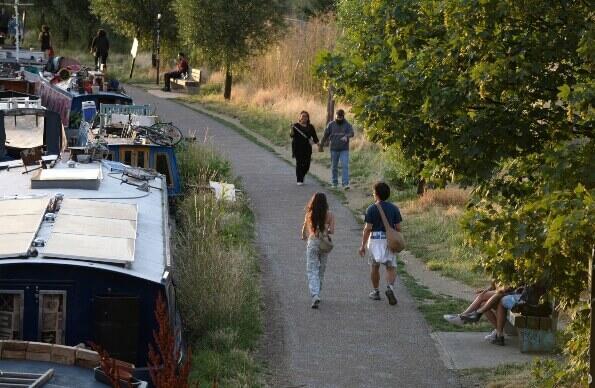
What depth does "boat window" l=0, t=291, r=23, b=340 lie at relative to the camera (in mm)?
10375

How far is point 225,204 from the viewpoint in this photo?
20.3 m

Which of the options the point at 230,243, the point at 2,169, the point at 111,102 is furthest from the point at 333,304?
the point at 111,102

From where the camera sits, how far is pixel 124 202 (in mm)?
13320

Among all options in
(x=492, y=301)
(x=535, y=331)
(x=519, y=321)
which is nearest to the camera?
(x=519, y=321)

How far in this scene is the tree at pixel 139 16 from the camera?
4947 cm

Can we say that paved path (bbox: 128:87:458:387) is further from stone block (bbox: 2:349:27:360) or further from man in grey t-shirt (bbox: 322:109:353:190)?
stone block (bbox: 2:349:27:360)

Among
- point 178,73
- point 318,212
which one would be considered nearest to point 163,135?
point 318,212

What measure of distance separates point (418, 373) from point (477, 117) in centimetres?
386

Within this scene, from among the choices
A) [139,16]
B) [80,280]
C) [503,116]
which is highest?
[503,116]

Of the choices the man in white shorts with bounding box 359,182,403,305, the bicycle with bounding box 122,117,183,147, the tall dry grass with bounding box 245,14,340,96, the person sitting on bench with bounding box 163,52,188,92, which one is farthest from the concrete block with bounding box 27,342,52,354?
the person sitting on bench with bounding box 163,52,188,92

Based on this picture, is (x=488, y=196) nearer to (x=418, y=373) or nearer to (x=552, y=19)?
(x=552, y=19)

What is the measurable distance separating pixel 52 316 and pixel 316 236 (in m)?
5.05

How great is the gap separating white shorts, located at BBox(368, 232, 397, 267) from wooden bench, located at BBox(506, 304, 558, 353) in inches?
88.8

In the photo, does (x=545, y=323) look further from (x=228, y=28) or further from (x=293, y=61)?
(x=228, y=28)
